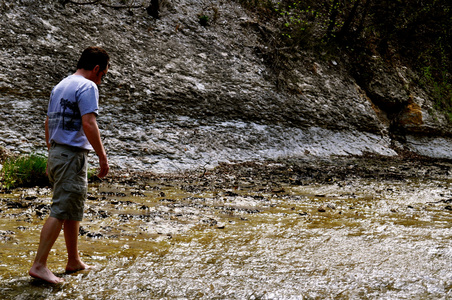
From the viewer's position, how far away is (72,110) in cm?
280

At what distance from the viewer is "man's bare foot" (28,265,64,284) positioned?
2.52m

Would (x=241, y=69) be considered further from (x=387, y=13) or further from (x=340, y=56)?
(x=387, y=13)

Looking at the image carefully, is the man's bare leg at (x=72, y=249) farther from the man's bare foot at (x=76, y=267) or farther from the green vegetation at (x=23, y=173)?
the green vegetation at (x=23, y=173)

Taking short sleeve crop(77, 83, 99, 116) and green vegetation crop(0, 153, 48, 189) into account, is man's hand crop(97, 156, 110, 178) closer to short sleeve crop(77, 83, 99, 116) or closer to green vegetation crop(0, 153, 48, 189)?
short sleeve crop(77, 83, 99, 116)

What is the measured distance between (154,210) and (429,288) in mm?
3083

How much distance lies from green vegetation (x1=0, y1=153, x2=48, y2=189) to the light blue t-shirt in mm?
3038

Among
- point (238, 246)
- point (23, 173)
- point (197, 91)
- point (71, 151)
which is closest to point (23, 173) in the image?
point (23, 173)

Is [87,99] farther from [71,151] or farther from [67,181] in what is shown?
[67,181]

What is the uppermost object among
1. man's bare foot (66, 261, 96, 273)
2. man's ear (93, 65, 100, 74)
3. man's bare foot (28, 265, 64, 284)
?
man's ear (93, 65, 100, 74)

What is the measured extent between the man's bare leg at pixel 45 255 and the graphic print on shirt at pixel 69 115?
0.70 metres

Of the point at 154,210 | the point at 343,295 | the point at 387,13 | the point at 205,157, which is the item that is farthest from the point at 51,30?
the point at 387,13

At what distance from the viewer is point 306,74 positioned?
1223cm

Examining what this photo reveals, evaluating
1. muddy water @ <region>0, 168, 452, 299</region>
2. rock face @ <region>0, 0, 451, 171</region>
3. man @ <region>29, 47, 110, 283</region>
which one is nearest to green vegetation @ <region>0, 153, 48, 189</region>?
muddy water @ <region>0, 168, 452, 299</region>

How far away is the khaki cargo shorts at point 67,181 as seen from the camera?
2725mm
